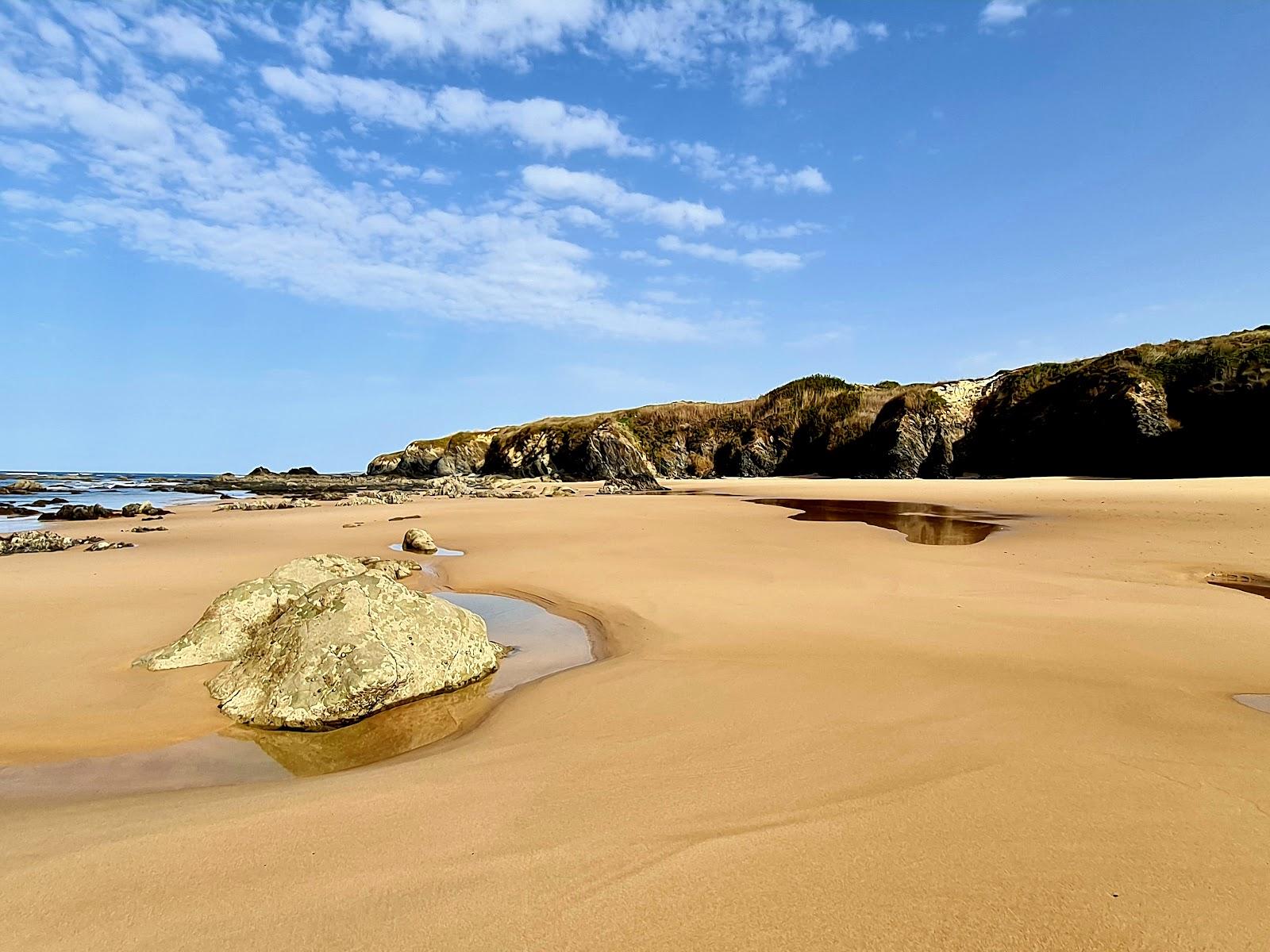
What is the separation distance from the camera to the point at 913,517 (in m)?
15.8

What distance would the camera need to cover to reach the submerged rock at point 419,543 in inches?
470

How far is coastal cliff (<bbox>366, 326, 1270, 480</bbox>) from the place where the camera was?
2977 centimetres

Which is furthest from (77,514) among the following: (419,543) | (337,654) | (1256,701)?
(1256,701)

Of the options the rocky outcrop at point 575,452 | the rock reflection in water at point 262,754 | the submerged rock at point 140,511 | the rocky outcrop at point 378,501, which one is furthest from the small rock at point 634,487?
the rock reflection in water at point 262,754

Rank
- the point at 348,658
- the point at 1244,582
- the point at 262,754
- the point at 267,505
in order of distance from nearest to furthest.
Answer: the point at 262,754
the point at 348,658
the point at 1244,582
the point at 267,505

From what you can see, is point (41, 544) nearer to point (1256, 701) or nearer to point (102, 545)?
point (102, 545)

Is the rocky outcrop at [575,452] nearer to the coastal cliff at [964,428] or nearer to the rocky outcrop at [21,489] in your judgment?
the coastal cliff at [964,428]

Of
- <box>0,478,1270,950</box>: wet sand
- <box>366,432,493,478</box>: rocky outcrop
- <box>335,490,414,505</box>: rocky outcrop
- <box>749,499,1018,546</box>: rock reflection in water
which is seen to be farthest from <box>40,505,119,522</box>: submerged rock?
<box>366,432,493,478</box>: rocky outcrop

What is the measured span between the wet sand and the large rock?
39 cm

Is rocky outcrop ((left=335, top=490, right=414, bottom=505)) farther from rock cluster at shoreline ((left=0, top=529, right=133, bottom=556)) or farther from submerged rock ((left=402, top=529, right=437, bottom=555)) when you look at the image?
submerged rock ((left=402, top=529, right=437, bottom=555))

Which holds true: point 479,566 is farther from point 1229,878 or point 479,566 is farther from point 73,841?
point 1229,878

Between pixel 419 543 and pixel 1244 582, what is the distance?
41.6 feet

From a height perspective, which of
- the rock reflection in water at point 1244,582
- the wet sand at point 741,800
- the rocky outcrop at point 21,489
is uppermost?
the rocky outcrop at point 21,489

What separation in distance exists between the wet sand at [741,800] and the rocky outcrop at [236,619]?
0.26 metres
